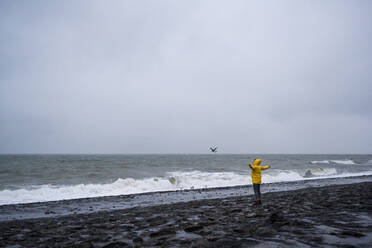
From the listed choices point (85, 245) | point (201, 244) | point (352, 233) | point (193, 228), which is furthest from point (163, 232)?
point (352, 233)

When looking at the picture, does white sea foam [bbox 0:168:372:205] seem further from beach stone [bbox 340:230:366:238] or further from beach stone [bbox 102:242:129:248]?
beach stone [bbox 340:230:366:238]

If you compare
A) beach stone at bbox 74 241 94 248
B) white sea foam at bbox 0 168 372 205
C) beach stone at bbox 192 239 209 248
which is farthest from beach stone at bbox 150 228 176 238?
white sea foam at bbox 0 168 372 205

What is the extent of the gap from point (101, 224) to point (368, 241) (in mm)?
6579

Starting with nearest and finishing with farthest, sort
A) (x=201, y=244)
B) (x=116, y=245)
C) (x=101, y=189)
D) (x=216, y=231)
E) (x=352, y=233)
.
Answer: (x=201, y=244), (x=352, y=233), (x=116, y=245), (x=216, y=231), (x=101, y=189)

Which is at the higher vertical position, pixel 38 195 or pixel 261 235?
pixel 261 235

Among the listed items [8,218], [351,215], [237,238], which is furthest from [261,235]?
[8,218]

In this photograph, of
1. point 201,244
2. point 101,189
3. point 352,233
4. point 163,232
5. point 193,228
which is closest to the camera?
point 201,244

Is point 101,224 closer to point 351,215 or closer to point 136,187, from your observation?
point 351,215

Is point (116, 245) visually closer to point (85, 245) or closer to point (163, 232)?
point (85, 245)

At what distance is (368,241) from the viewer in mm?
4559

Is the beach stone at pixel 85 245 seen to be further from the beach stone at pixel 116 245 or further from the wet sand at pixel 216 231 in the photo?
the beach stone at pixel 116 245

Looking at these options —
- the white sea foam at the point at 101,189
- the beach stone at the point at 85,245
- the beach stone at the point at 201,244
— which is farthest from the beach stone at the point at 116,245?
the white sea foam at the point at 101,189

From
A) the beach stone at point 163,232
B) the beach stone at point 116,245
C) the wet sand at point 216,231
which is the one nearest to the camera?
the wet sand at point 216,231

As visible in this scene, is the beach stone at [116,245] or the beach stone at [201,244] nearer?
the beach stone at [201,244]
